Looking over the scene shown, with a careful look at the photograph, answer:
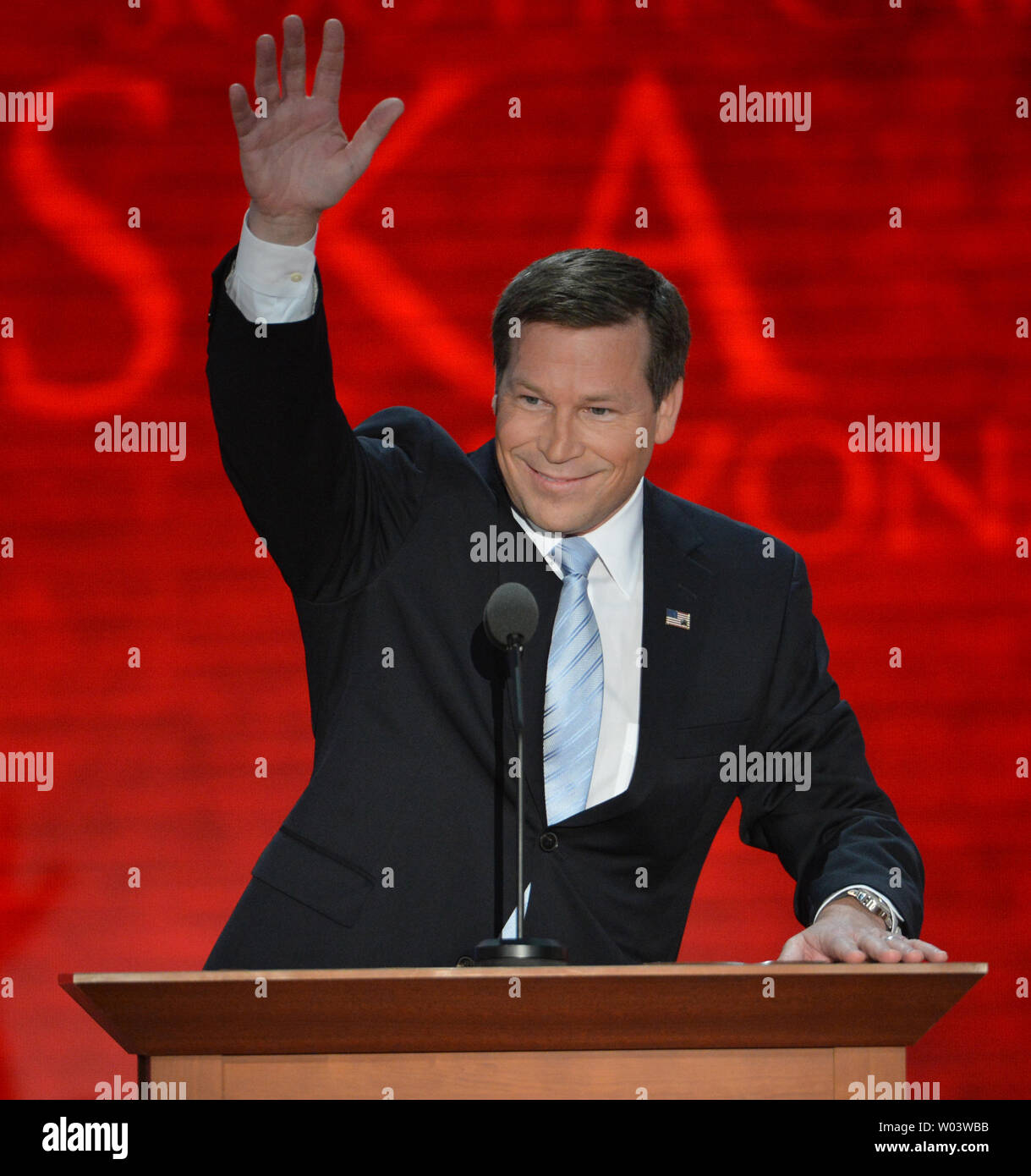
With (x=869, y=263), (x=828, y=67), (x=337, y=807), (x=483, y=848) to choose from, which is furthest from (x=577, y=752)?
(x=828, y=67)

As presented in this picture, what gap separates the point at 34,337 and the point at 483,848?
2140 mm

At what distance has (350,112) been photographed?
3.55 metres

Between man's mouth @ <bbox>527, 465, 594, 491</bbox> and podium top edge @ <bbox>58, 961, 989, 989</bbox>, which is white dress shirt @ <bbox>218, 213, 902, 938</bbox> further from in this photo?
podium top edge @ <bbox>58, 961, 989, 989</bbox>

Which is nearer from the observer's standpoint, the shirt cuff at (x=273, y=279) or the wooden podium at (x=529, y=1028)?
the wooden podium at (x=529, y=1028)

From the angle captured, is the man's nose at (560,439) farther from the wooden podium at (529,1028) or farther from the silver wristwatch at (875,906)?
the wooden podium at (529,1028)

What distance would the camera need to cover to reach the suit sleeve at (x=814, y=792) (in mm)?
1890

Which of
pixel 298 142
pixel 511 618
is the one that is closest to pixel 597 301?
pixel 298 142

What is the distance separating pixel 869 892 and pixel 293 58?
3.67 ft

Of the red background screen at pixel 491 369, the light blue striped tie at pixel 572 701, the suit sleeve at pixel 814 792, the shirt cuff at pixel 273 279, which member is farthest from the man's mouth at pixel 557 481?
the red background screen at pixel 491 369

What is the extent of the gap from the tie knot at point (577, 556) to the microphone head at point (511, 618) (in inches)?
20.0

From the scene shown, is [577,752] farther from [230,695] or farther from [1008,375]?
[1008,375]

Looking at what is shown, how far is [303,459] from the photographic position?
1.89 meters

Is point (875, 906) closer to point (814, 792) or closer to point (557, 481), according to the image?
point (814, 792)

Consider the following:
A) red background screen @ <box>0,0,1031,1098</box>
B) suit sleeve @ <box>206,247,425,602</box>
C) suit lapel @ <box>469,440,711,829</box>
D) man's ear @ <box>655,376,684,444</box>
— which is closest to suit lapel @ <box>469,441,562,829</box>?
suit lapel @ <box>469,440,711,829</box>
